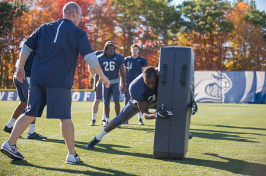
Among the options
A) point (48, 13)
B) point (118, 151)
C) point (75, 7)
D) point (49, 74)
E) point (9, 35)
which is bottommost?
point (118, 151)

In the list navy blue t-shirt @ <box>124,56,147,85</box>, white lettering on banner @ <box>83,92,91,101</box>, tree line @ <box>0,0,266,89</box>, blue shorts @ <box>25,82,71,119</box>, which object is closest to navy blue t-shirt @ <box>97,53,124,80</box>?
navy blue t-shirt @ <box>124,56,147,85</box>

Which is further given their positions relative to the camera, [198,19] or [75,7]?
[198,19]

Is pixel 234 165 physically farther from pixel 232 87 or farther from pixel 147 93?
pixel 232 87

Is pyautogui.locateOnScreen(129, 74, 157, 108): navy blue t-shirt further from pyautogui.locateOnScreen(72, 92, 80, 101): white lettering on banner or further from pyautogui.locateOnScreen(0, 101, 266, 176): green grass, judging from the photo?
pyautogui.locateOnScreen(72, 92, 80, 101): white lettering on banner

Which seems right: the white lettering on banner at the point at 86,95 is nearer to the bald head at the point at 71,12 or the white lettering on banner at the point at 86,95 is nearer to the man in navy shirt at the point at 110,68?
the man in navy shirt at the point at 110,68

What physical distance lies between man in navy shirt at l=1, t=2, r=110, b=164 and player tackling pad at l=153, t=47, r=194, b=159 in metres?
0.87

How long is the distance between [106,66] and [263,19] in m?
38.0

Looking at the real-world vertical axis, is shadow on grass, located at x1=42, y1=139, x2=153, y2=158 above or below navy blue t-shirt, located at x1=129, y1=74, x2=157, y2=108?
below

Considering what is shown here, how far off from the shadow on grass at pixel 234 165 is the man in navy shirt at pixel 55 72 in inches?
59.3

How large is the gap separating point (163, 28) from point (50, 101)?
3639 cm

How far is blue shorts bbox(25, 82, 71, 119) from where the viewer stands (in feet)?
11.8

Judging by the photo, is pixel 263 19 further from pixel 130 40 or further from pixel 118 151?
pixel 118 151

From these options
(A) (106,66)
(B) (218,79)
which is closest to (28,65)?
(A) (106,66)

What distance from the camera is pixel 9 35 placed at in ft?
113
